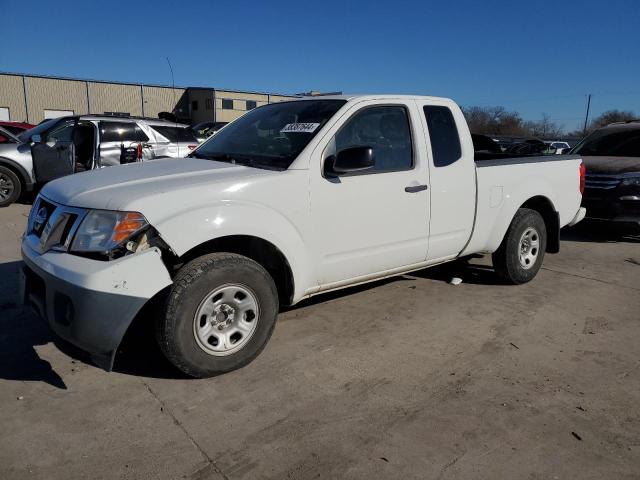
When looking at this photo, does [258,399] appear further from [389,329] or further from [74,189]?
[74,189]

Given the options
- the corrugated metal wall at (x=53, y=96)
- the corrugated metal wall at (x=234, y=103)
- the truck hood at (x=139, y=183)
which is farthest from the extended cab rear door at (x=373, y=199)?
the corrugated metal wall at (x=53, y=96)

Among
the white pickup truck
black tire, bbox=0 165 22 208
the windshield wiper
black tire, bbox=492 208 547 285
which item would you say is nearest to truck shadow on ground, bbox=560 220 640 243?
black tire, bbox=492 208 547 285

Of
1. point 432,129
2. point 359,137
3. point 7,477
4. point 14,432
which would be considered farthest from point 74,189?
point 432,129

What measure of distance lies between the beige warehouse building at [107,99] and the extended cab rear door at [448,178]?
1509 inches

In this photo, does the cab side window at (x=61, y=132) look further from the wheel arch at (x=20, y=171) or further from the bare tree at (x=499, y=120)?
the bare tree at (x=499, y=120)

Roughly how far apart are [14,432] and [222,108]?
153 feet

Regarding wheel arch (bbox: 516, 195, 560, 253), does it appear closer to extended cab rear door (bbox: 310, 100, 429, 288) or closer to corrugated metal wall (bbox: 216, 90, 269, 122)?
extended cab rear door (bbox: 310, 100, 429, 288)

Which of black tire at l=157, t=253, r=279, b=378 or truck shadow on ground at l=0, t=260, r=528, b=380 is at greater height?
black tire at l=157, t=253, r=279, b=378

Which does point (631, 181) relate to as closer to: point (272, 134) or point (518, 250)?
point (518, 250)

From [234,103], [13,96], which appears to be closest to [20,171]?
[13,96]

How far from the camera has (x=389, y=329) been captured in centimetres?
412

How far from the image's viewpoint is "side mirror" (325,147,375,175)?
3.48 m

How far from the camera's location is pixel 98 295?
2.71m

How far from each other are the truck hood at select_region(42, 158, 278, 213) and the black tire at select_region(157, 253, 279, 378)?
0.46m
